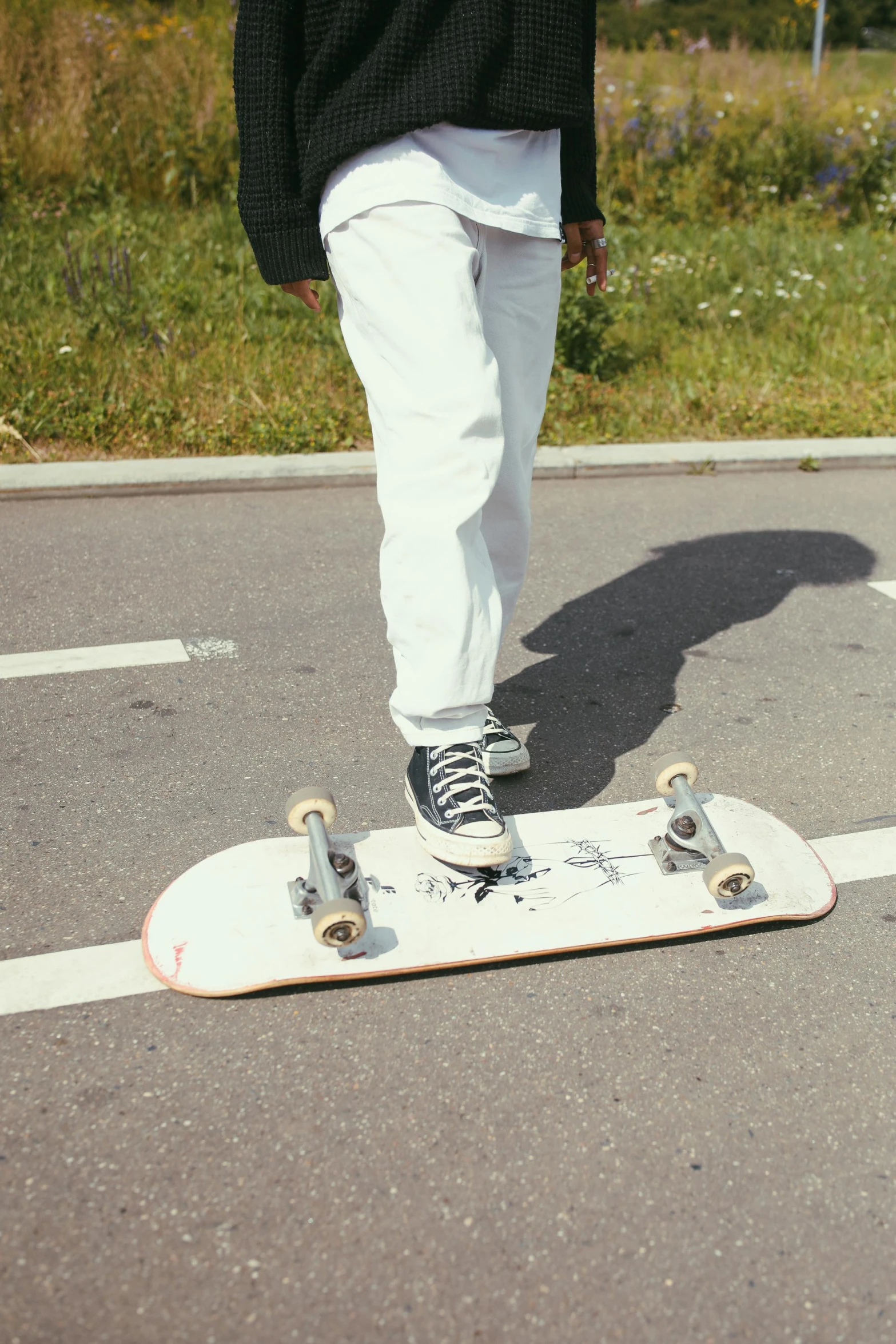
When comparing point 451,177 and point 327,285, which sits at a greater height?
point 451,177

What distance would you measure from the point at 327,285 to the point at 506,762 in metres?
5.50

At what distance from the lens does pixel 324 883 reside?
2035mm

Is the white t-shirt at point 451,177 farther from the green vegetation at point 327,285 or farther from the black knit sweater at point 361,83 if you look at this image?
the green vegetation at point 327,285

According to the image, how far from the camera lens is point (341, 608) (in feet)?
12.7

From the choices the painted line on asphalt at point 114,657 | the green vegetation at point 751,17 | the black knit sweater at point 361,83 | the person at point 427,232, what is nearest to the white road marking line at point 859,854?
the person at point 427,232

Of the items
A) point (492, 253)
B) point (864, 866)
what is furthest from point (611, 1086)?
point (492, 253)

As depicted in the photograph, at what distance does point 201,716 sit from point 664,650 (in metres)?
1.44

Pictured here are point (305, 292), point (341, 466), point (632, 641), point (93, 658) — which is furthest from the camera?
point (341, 466)

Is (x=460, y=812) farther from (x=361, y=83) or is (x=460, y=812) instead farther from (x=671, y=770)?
(x=361, y=83)

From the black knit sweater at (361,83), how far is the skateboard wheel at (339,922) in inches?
47.0

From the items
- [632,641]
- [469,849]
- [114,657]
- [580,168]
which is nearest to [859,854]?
[469,849]

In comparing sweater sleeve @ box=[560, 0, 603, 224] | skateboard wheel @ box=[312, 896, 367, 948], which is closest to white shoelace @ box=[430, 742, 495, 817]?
skateboard wheel @ box=[312, 896, 367, 948]

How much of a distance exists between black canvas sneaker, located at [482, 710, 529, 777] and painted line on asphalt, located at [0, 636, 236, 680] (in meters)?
0.99

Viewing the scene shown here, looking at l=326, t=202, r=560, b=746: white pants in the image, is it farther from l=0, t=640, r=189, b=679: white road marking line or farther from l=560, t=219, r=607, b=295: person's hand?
l=0, t=640, r=189, b=679: white road marking line
